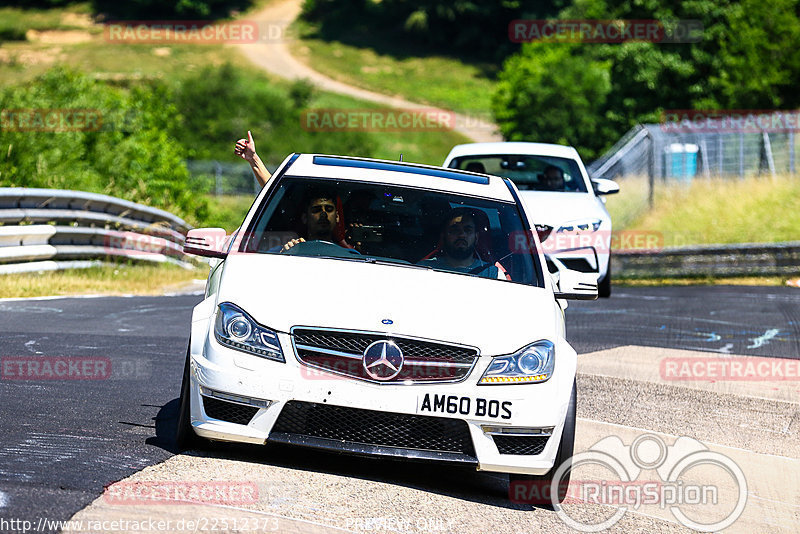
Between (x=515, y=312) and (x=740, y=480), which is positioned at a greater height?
(x=515, y=312)

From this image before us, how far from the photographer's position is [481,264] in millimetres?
6770

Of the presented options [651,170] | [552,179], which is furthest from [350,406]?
[651,170]

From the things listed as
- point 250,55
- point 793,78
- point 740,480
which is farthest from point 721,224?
point 250,55

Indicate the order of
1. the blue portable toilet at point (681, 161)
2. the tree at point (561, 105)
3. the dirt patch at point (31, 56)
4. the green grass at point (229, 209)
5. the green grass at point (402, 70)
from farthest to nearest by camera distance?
1. the green grass at point (402, 70)
2. the dirt patch at point (31, 56)
3. the tree at point (561, 105)
4. the green grass at point (229, 209)
5. the blue portable toilet at point (681, 161)

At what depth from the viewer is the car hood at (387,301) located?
5730mm

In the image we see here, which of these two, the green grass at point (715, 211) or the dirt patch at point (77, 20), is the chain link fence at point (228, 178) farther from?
the dirt patch at point (77, 20)

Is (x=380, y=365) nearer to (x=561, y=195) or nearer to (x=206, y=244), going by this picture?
(x=206, y=244)

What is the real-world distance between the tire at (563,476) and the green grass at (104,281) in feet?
29.3

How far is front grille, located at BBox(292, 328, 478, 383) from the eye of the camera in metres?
5.65

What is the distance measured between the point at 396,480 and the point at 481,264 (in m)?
1.39

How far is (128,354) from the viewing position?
9.42 metres

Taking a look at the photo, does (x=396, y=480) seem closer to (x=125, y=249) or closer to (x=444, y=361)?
(x=444, y=361)

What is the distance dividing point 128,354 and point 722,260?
40.9 feet

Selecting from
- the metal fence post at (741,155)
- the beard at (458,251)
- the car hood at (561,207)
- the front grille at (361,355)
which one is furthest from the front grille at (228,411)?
the metal fence post at (741,155)
